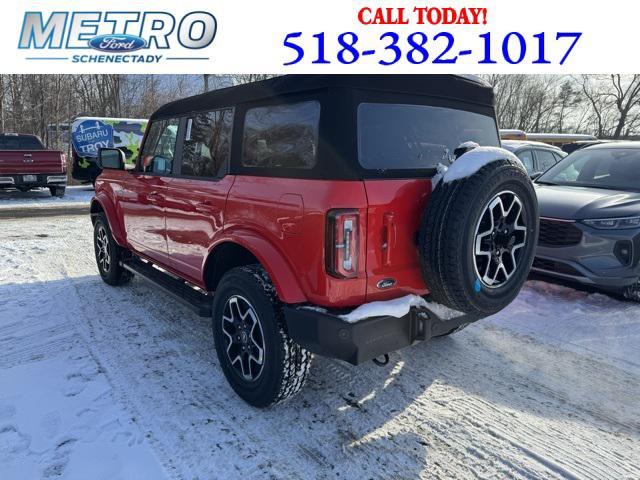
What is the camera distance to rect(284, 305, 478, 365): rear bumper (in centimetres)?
225

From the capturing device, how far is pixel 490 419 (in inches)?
107

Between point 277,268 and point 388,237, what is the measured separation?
637 mm

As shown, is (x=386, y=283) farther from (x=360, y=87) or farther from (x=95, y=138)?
(x=95, y=138)

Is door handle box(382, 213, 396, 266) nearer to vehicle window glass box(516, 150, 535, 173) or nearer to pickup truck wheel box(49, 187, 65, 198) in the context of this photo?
vehicle window glass box(516, 150, 535, 173)

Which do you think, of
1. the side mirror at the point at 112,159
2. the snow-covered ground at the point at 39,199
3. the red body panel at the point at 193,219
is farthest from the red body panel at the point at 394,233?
the snow-covered ground at the point at 39,199

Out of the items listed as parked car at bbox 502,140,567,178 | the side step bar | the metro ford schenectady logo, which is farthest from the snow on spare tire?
the metro ford schenectady logo

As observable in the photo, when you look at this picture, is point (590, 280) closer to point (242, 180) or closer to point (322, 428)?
point (322, 428)

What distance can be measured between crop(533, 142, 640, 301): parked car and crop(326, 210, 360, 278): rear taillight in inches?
129

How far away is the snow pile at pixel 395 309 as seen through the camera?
2281mm

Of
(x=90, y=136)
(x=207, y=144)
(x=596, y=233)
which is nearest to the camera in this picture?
(x=207, y=144)

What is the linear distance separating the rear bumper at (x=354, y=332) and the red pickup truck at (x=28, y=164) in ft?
41.8

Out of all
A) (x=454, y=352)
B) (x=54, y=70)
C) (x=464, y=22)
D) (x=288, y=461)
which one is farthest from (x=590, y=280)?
(x=54, y=70)

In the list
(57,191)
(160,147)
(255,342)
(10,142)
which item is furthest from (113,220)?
(57,191)

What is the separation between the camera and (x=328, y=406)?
283cm
